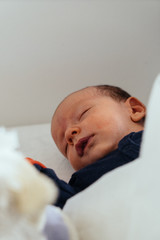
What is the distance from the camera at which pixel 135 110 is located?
781 mm

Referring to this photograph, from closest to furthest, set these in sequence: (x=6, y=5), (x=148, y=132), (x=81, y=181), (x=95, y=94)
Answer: (x=148, y=132)
(x=81, y=181)
(x=95, y=94)
(x=6, y=5)

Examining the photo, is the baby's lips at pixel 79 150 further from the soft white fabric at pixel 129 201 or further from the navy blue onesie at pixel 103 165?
the soft white fabric at pixel 129 201

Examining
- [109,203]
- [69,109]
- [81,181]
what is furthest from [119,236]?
[69,109]

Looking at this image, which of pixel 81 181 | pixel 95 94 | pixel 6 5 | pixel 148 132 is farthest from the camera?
pixel 6 5

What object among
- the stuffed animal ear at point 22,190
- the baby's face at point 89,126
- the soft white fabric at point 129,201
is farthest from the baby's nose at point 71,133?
the stuffed animal ear at point 22,190

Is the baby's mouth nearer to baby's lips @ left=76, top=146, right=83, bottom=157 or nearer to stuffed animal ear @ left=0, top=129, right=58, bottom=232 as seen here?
baby's lips @ left=76, top=146, right=83, bottom=157

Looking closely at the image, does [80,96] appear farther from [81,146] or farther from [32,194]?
[32,194]

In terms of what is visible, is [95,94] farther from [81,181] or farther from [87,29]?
[87,29]

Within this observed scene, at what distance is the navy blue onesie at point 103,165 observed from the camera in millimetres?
616

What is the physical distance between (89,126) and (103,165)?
9 cm

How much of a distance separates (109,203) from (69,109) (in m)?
0.39

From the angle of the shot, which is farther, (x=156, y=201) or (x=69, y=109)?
(x=69, y=109)

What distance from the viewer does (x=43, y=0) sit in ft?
A: 3.30

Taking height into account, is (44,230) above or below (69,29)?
below
